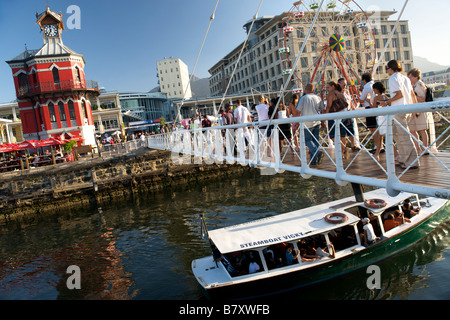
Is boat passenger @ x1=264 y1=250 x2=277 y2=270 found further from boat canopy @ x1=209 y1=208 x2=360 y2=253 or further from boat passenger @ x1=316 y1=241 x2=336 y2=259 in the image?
boat passenger @ x1=316 y1=241 x2=336 y2=259

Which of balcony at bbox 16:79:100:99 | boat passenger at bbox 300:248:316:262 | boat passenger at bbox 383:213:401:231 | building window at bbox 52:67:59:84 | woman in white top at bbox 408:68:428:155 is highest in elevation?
building window at bbox 52:67:59:84

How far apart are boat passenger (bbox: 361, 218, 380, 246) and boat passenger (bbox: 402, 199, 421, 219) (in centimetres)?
237

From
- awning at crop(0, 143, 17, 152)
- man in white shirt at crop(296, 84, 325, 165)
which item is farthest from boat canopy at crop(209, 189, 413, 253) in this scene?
awning at crop(0, 143, 17, 152)

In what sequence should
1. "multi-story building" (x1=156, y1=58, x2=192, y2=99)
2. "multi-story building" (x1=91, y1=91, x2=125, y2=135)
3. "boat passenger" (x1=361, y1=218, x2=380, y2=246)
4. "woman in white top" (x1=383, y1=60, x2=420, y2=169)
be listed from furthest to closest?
"multi-story building" (x1=156, y1=58, x2=192, y2=99), "multi-story building" (x1=91, y1=91, x2=125, y2=135), "boat passenger" (x1=361, y1=218, x2=380, y2=246), "woman in white top" (x1=383, y1=60, x2=420, y2=169)

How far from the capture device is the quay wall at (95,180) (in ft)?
78.4

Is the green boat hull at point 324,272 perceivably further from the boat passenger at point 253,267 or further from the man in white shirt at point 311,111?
the man in white shirt at point 311,111

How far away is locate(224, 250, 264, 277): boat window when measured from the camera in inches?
350

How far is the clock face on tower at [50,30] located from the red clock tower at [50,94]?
2109 mm

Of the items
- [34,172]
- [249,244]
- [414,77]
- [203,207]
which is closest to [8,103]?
[34,172]

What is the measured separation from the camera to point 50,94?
108 ft

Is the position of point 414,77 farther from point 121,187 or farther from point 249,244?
→ point 121,187

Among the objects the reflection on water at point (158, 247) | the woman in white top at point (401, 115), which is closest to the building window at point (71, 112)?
the reflection on water at point (158, 247)

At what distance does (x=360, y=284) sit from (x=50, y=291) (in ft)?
34.1

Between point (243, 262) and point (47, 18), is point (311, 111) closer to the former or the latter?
point (243, 262)
